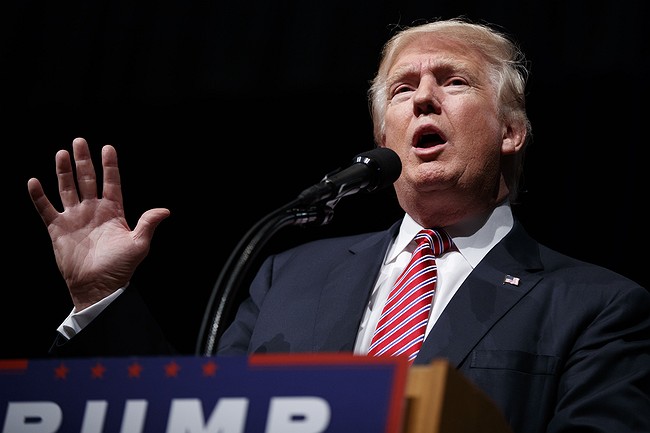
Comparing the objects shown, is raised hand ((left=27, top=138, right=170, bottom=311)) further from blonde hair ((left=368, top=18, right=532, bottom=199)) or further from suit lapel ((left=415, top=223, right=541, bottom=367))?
blonde hair ((left=368, top=18, right=532, bottom=199))

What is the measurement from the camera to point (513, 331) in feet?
5.78

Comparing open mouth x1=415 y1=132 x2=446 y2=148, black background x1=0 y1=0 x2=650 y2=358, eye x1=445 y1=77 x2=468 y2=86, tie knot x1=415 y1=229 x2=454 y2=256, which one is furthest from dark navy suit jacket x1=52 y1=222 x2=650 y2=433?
black background x1=0 y1=0 x2=650 y2=358

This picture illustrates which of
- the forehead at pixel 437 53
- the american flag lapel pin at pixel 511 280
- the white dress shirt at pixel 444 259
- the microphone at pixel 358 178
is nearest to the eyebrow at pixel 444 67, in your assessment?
the forehead at pixel 437 53

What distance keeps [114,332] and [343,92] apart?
5.25 ft

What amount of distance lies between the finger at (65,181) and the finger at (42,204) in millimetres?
28

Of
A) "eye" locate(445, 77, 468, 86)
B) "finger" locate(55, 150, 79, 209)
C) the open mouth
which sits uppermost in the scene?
"eye" locate(445, 77, 468, 86)

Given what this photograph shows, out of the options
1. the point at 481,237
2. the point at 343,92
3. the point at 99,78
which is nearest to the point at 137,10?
the point at 99,78

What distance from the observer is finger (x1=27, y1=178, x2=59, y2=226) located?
1.72 metres

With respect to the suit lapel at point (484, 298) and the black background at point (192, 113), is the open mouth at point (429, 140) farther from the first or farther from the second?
the black background at point (192, 113)

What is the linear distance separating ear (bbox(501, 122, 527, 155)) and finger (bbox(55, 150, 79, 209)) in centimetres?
100

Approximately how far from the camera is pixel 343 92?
2.96m

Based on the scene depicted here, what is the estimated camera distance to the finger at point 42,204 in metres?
1.72

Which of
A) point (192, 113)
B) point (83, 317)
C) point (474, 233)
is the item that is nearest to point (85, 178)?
point (83, 317)

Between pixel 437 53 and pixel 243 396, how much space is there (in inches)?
55.2
